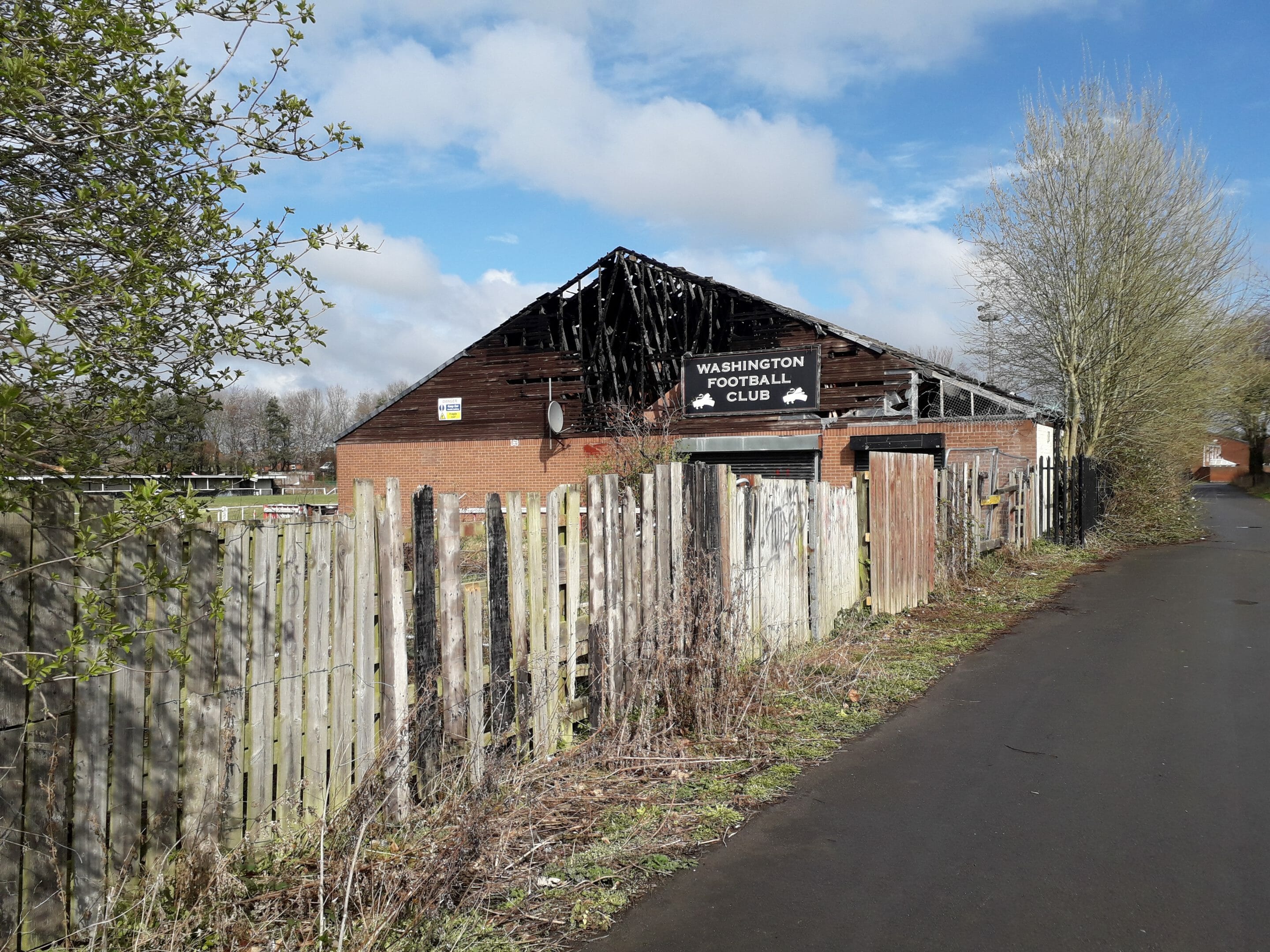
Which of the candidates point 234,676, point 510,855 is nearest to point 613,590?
point 510,855

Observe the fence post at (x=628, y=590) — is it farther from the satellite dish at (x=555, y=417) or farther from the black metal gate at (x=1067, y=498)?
the satellite dish at (x=555, y=417)

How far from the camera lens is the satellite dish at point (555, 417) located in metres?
25.3

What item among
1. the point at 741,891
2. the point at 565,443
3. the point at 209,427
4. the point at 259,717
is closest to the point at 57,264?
the point at 209,427

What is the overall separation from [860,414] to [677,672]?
17.5 meters

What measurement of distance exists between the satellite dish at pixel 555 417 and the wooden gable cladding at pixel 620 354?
A: 0.88ft

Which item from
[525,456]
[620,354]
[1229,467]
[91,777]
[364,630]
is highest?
[620,354]

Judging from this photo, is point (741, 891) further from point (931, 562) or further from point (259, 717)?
point (931, 562)

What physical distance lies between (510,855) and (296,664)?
124 centimetres

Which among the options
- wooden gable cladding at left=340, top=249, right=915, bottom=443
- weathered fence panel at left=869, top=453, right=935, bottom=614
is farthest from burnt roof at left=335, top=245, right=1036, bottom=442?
weathered fence panel at left=869, top=453, right=935, bottom=614

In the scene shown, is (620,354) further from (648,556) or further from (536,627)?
(536,627)

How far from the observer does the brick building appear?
2212cm

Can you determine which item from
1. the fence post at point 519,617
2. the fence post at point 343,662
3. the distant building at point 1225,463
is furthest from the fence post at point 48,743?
the distant building at point 1225,463

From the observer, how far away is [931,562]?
40.7 ft

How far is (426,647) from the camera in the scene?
177 inches
